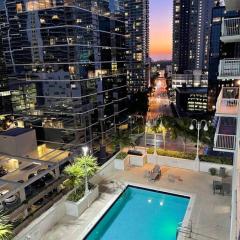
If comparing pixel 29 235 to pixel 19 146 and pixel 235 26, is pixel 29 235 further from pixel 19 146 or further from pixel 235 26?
pixel 19 146

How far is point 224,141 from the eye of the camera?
12.4 m

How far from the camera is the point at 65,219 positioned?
12758 millimetres

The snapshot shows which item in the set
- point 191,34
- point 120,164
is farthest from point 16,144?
point 191,34

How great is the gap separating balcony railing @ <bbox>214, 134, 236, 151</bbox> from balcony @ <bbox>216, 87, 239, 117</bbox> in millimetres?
1122

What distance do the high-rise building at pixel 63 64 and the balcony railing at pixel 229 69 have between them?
746 inches

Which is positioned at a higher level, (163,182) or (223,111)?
(223,111)

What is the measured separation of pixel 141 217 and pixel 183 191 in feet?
10.7

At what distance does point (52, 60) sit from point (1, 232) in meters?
21.6

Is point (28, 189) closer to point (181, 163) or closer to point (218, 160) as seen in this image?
point (181, 163)

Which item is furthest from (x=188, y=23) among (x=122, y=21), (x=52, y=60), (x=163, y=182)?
(x=163, y=182)

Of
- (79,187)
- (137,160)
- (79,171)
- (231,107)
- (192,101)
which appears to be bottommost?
(192,101)

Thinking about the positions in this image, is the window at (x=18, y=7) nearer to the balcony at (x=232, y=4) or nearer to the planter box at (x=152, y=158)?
the planter box at (x=152, y=158)

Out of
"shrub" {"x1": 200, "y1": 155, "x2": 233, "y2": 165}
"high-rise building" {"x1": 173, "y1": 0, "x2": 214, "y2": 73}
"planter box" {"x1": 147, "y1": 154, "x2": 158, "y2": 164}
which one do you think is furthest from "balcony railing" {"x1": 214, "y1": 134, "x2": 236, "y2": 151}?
"high-rise building" {"x1": 173, "y1": 0, "x2": 214, "y2": 73}

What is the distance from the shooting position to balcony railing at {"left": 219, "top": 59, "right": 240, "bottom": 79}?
10.6 metres
